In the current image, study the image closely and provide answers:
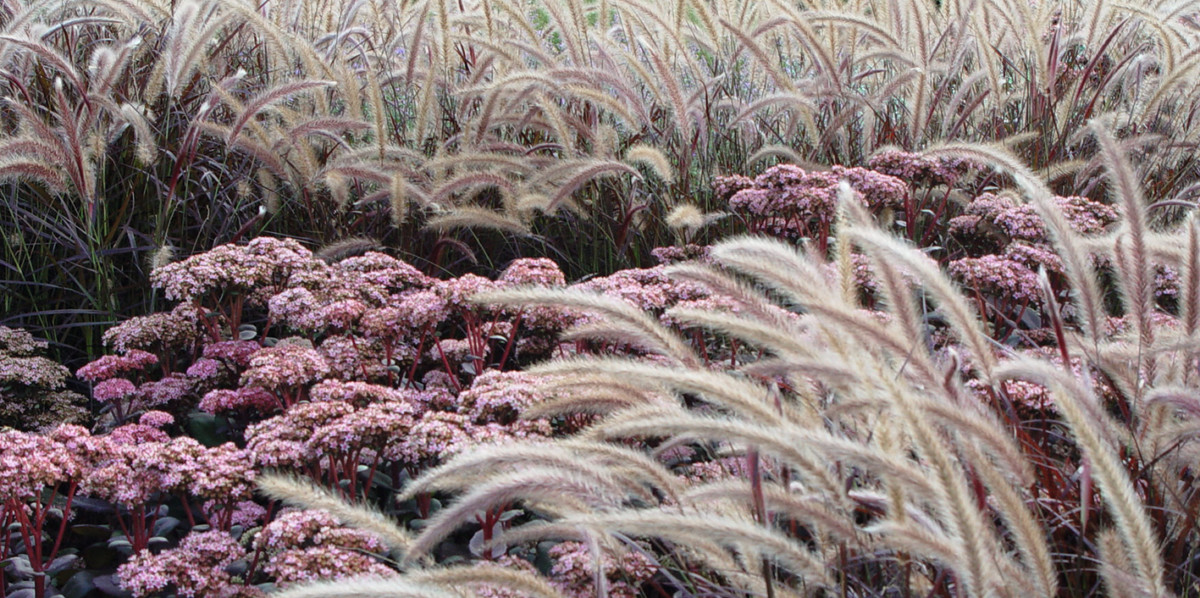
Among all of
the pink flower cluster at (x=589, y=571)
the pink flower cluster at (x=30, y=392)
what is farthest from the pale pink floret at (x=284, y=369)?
the pink flower cluster at (x=589, y=571)

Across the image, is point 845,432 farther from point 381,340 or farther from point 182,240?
point 182,240

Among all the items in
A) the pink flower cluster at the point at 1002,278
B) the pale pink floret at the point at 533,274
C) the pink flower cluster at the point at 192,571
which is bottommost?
the pink flower cluster at the point at 192,571

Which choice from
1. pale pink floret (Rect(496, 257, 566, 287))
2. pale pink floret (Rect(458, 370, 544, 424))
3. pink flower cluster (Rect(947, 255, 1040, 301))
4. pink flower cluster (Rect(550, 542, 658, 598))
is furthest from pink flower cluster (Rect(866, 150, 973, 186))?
pink flower cluster (Rect(550, 542, 658, 598))

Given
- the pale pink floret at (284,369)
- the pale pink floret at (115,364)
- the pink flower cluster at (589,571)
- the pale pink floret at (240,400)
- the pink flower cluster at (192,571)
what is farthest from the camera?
the pale pink floret at (115,364)

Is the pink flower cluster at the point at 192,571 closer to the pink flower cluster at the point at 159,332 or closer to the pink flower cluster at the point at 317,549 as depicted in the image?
the pink flower cluster at the point at 317,549

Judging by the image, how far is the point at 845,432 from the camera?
2.52 m

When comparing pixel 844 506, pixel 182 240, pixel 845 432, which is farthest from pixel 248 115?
pixel 844 506

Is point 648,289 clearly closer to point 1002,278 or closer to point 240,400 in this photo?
point 1002,278

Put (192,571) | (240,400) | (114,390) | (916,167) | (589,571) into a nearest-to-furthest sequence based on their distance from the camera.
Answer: (589,571) → (192,571) → (240,400) → (114,390) → (916,167)

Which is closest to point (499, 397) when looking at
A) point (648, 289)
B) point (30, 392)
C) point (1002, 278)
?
point (648, 289)

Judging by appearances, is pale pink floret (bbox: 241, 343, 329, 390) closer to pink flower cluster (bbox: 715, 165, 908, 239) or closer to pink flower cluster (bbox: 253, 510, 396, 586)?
pink flower cluster (bbox: 253, 510, 396, 586)

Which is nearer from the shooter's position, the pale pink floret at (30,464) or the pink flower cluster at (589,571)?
the pink flower cluster at (589,571)

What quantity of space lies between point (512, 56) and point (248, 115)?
1.22m

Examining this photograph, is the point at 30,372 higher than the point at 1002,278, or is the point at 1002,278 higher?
the point at 1002,278
